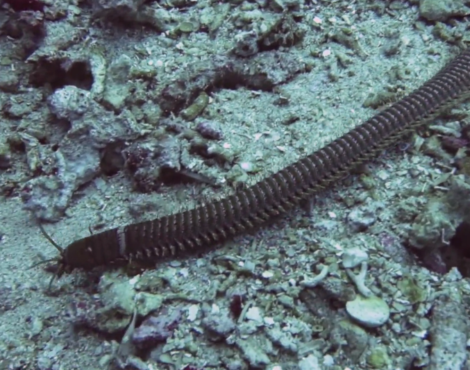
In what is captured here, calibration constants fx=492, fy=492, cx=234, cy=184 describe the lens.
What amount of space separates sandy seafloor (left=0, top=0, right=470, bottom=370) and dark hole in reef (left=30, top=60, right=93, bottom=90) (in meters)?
0.15

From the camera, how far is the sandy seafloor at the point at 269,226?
380 cm

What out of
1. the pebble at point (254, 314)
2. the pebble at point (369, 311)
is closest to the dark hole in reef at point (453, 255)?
the pebble at point (369, 311)

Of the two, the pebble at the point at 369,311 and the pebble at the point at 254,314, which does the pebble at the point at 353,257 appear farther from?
the pebble at the point at 254,314

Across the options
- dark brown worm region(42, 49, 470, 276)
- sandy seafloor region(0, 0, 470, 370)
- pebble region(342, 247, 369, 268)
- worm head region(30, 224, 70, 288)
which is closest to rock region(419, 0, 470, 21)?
sandy seafloor region(0, 0, 470, 370)

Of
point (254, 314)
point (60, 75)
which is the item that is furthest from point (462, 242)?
point (60, 75)

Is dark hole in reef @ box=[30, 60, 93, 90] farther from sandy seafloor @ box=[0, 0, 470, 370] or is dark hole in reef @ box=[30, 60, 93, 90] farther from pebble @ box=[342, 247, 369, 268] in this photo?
pebble @ box=[342, 247, 369, 268]

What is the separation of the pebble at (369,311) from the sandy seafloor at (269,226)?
73 mm

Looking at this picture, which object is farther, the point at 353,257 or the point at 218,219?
the point at 218,219

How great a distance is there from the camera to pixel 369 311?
3.78 meters

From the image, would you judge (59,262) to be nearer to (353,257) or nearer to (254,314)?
(254,314)

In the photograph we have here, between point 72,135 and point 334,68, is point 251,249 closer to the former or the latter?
point 72,135

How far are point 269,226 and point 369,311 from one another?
55.1 inches

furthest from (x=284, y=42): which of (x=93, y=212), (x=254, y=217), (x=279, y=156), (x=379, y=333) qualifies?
(x=379, y=333)

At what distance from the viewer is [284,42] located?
251 inches
